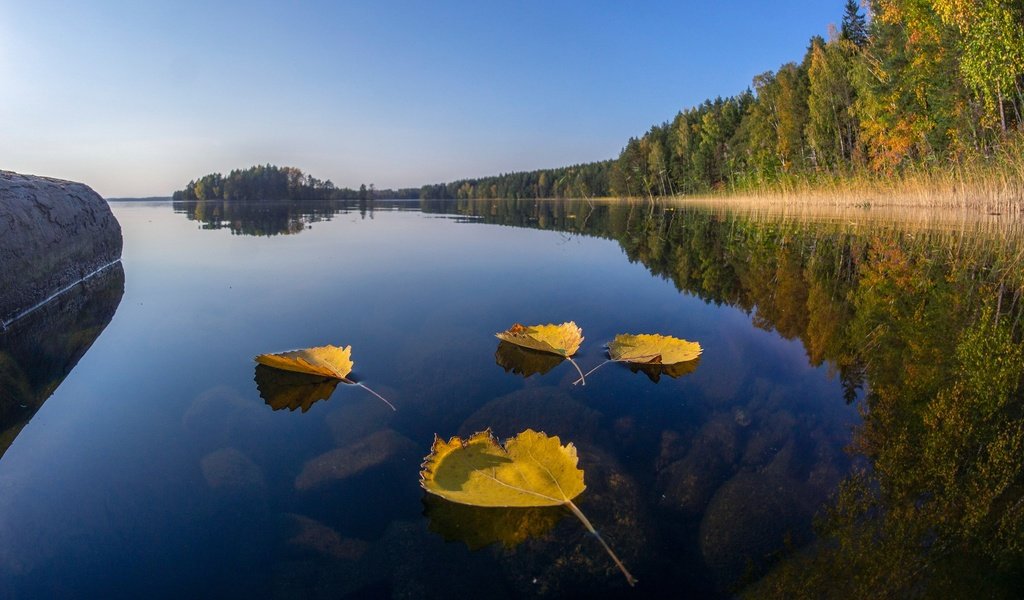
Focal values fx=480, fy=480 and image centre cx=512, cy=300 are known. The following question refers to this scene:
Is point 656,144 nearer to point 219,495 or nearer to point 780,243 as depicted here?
point 780,243

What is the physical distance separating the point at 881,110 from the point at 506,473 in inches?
1264

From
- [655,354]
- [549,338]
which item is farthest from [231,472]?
[655,354]

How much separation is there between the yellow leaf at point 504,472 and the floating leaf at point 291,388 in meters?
1.28

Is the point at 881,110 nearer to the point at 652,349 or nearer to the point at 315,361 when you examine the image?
the point at 652,349

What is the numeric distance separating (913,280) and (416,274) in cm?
713

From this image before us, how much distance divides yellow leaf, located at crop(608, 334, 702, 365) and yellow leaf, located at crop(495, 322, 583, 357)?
319 millimetres

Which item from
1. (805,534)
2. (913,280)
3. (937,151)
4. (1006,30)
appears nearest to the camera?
(805,534)

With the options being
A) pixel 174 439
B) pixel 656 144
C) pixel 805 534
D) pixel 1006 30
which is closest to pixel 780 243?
pixel 1006 30

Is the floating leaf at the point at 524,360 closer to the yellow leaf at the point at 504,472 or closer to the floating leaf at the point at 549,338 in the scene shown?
the floating leaf at the point at 549,338

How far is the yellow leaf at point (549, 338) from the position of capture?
3980 millimetres

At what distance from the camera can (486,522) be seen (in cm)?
193

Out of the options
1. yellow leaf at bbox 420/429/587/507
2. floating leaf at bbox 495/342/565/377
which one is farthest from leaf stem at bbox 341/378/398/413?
floating leaf at bbox 495/342/565/377

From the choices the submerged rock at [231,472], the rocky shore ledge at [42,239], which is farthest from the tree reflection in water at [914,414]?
the rocky shore ledge at [42,239]

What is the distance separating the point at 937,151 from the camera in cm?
2220
